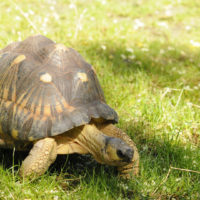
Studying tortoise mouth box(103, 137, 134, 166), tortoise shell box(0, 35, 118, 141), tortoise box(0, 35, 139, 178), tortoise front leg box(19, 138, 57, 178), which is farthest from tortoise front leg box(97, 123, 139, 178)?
tortoise front leg box(19, 138, 57, 178)

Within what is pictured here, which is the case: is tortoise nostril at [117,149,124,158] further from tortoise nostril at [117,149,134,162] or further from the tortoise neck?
the tortoise neck

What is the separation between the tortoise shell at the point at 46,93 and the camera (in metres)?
2.52

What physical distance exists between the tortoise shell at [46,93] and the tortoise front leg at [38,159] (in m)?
0.07

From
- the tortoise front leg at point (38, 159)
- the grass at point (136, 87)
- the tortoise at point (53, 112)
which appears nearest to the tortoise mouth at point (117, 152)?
the tortoise at point (53, 112)

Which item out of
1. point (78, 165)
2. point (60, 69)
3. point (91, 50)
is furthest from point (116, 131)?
point (91, 50)

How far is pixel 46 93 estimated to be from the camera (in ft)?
8.54

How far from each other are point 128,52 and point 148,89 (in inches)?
50.8

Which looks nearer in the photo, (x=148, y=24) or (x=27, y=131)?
(x=27, y=131)

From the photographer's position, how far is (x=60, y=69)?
2748 millimetres

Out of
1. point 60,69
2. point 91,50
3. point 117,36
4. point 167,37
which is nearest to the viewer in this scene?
point 60,69

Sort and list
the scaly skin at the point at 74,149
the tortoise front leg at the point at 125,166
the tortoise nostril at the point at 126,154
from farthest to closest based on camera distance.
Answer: the tortoise front leg at the point at 125,166, the scaly skin at the point at 74,149, the tortoise nostril at the point at 126,154

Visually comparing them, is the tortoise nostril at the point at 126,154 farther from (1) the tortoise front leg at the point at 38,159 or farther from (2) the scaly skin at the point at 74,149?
(1) the tortoise front leg at the point at 38,159

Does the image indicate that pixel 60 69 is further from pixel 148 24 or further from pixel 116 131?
pixel 148 24

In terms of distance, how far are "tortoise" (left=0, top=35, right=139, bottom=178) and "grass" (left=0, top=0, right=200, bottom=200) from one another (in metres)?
0.17
